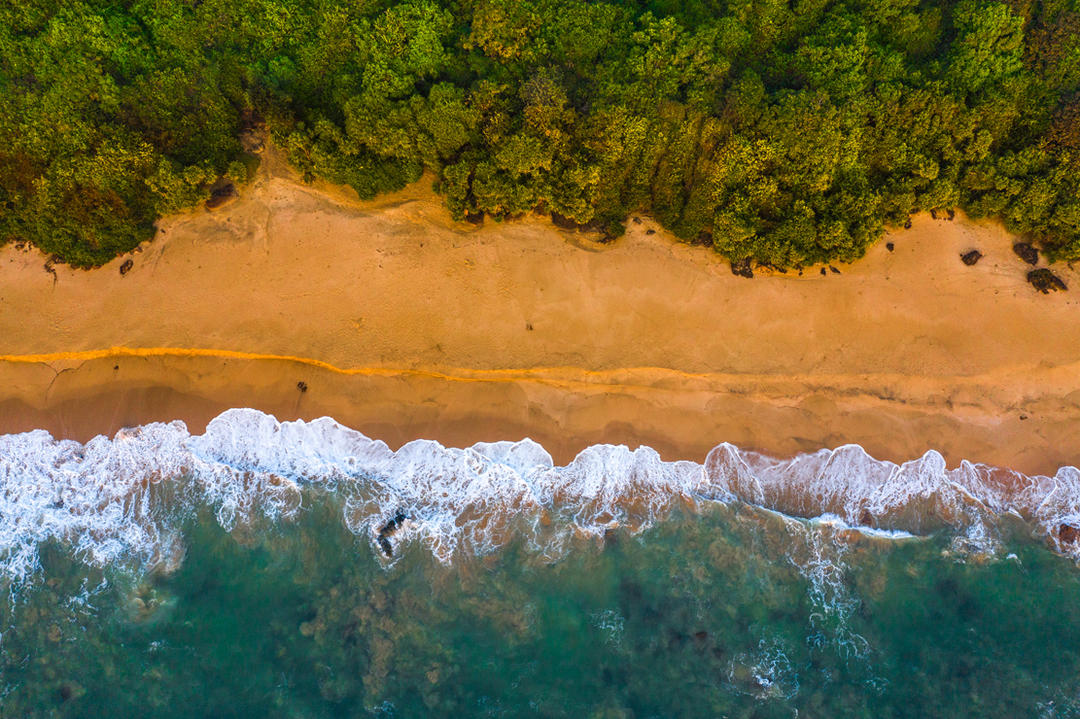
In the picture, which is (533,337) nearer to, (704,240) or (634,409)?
(634,409)

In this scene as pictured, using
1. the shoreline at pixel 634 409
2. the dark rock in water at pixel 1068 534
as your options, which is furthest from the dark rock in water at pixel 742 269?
the dark rock in water at pixel 1068 534

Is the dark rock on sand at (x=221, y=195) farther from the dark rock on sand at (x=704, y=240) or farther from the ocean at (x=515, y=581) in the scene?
the dark rock on sand at (x=704, y=240)

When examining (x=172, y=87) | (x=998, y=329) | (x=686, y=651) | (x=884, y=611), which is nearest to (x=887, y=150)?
(x=998, y=329)

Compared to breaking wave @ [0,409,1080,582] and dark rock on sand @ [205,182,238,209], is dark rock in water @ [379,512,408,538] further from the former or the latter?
dark rock on sand @ [205,182,238,209]

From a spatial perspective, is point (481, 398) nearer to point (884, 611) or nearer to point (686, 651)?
point (686, 651)

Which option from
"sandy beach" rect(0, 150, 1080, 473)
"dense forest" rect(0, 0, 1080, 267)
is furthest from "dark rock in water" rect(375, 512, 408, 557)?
"dense forest" rect(0, 0, 1080, 267)

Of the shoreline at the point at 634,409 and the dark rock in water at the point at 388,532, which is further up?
the shoreline at the point at 634,409
